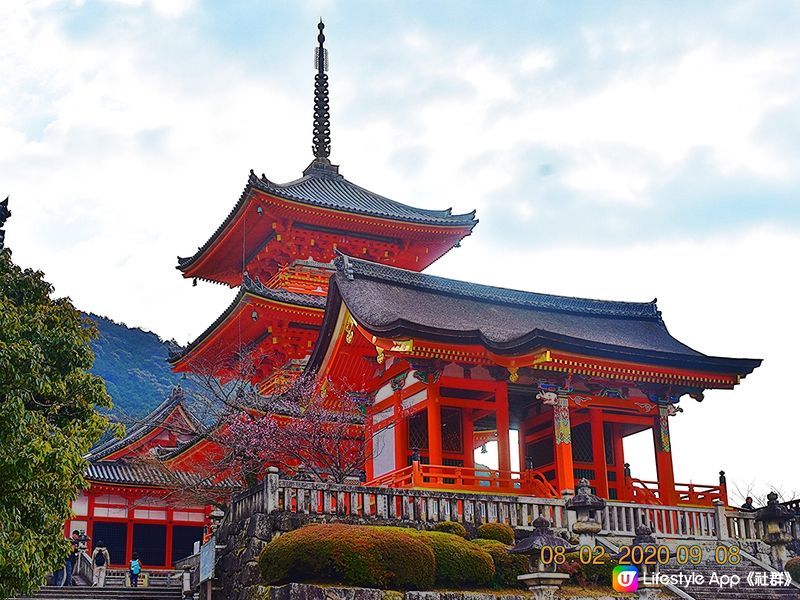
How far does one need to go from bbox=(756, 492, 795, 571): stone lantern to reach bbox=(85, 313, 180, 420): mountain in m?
76.5

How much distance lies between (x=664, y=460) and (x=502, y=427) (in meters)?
4.38

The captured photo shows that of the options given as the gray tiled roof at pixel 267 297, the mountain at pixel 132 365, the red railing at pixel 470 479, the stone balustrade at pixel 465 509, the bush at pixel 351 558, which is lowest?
the bush at pixel 351 558

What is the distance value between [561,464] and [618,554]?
3.34 meters

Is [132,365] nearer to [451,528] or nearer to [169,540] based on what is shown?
[169,540]

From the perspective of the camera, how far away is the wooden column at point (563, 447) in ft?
70.1

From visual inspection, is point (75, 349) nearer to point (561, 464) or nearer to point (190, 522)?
point (561, 464)

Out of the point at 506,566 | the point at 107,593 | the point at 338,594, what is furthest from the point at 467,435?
the point at 107,593

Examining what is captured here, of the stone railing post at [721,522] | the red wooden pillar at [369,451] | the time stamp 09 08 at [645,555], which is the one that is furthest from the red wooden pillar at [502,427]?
the stone railing post at [721,522]

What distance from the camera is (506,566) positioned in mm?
17266

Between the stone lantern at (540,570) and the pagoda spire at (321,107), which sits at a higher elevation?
the pagoda spire at (321,107)

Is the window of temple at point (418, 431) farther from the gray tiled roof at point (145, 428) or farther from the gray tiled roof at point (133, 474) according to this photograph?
the gray tiled roof at point (145, 428)

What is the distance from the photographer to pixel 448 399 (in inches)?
909

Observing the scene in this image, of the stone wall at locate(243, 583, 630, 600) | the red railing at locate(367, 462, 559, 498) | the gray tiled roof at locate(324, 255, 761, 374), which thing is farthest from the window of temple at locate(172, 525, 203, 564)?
the stone wall at locate(243, 583, 630, 600)

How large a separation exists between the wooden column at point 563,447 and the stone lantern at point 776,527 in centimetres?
423
